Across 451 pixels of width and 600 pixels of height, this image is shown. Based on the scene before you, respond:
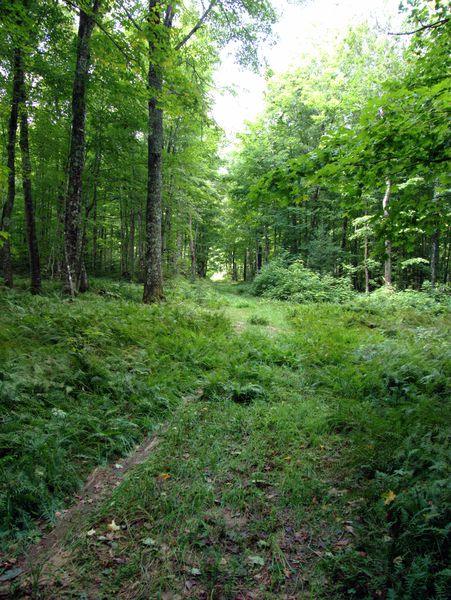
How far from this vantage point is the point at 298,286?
62.4ft

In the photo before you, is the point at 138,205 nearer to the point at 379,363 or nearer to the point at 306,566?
the point at 379,363

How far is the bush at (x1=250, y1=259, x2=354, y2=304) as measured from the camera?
17.5m

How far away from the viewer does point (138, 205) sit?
16.6 m

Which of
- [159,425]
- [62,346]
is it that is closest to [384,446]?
[159,425]

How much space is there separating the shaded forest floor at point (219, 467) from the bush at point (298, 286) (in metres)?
10.7

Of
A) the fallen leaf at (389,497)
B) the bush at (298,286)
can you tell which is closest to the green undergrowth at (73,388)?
the fallen leaf at (389,497)

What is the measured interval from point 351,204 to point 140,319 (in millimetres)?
5714

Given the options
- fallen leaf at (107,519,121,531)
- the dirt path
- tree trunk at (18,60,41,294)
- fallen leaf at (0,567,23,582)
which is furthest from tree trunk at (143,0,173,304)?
fallen leaf at (0,567,23,582)

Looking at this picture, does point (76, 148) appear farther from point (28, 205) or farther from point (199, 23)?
point (199, 23)

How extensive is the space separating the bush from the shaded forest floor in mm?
10743

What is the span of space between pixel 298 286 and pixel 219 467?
16.4 m

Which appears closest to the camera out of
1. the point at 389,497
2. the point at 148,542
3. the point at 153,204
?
the point at 148,542

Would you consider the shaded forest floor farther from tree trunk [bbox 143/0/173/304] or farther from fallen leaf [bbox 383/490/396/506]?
tree trunk [bbox 143/0/173/304]

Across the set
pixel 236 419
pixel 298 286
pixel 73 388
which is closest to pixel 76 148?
pixel 73 388
